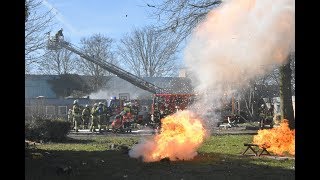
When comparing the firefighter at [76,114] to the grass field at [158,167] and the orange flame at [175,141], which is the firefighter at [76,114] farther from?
the orange flame at [175,141]

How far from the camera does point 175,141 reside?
40.9 feet

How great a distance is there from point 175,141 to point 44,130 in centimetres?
989

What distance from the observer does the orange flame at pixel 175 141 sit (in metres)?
12.3

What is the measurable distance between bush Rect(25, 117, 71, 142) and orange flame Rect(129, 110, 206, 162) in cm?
824

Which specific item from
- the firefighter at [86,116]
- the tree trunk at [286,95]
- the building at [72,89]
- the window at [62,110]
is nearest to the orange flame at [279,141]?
the tree trunk at [286,95]

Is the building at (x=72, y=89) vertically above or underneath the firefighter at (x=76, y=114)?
above

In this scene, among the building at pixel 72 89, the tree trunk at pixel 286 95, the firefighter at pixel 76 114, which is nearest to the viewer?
the tree trunk at pixel 286 95

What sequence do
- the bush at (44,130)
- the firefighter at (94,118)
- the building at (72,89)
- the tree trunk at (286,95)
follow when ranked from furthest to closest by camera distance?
the building at (72,89), the firefighter at (94,118), the bush at (44,130), the tree trunk at (286,95)

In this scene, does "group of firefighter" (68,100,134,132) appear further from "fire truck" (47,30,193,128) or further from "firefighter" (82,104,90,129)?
"fire truck" (47,30,193,128)

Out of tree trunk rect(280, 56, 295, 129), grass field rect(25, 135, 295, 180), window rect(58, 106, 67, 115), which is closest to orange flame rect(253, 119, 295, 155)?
grass field rect(25, 135, 295, 180)

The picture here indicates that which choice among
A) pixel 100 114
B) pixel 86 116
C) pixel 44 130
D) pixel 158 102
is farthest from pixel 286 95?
pixel 86 116

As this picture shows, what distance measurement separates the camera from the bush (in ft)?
64.7

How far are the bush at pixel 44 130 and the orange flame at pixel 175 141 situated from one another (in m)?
8.24
